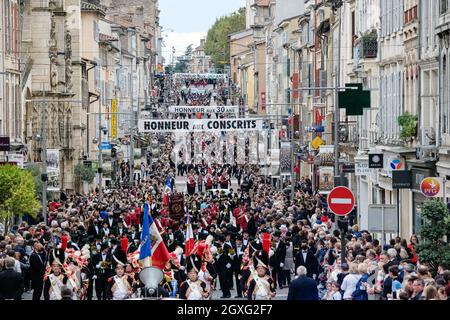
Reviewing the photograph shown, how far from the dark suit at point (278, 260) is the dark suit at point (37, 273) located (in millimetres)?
5403

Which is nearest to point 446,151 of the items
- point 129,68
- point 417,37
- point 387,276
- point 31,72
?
point 417,37

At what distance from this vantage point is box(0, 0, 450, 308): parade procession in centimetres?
2570

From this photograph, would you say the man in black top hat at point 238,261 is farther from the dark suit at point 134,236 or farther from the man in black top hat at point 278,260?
A: the dark suit at point 134,236

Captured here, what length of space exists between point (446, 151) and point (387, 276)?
12778mm

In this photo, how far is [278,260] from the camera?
3438 cm

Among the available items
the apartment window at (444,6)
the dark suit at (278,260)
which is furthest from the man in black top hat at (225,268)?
the apartment window at (444,6)

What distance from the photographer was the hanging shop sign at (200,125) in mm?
58969

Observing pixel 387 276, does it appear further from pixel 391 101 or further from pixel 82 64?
pixel 82 64

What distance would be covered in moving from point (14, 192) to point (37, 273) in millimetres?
A: 15159

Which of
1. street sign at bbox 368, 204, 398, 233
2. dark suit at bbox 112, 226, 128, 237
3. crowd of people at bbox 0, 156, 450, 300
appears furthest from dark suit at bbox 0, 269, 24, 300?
dark suit at bbox 112, 226, 128, 237

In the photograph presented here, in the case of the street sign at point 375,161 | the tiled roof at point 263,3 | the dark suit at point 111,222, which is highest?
the tiled roof at point 263,3

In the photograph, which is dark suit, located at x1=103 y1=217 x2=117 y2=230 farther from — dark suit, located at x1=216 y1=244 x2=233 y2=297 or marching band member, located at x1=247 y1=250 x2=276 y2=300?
marching band member, located at x1=247 y1=250 x2=276 y2=300

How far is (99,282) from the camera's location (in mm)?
31125

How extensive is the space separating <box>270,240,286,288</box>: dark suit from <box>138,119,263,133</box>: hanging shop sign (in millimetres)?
24141
